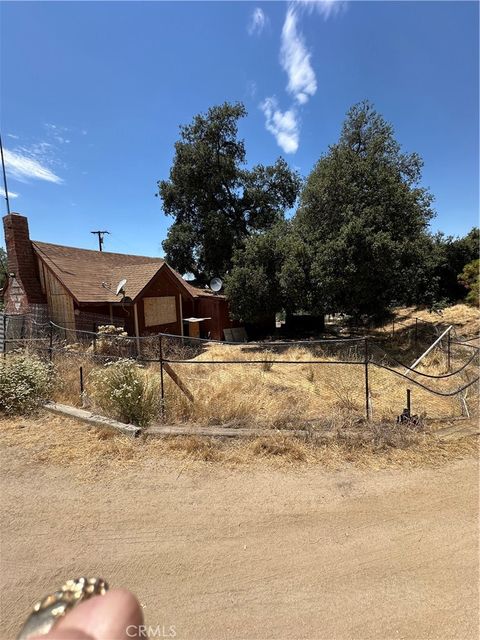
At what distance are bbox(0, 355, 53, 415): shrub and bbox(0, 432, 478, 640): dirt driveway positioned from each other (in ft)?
6.90

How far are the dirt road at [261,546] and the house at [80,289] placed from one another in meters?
11.2

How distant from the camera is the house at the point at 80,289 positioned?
14.3 m

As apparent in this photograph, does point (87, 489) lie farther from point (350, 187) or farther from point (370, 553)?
point (350, 187)

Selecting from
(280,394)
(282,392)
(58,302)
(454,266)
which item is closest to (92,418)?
(280,394)

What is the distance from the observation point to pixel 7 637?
6.75 ft

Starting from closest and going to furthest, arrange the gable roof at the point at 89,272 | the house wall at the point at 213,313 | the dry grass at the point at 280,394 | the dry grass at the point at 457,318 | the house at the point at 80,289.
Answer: the dry grass at the point at 280,394 → the house at the point at 80,289 → the gable roof at the point at 89,272 → the dry grass at the point at 457,318 → the house wall at the point at 213,313

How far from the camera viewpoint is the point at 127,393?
5195mm

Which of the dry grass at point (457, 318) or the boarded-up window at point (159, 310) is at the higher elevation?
the boarded-up window at point (159, 310)

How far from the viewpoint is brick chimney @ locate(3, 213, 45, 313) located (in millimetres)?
14578

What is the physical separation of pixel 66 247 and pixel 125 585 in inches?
719

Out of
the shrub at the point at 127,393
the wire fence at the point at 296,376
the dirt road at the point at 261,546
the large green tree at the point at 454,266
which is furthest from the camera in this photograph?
the large green tree at the point at 454,266

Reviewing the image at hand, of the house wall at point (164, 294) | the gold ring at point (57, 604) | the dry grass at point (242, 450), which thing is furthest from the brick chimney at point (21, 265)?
the gold ring at point (57, 604)

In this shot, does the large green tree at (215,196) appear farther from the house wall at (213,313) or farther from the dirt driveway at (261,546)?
the dirt driveway at (261,546)

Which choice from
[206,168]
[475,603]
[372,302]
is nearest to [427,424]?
[475,603]
